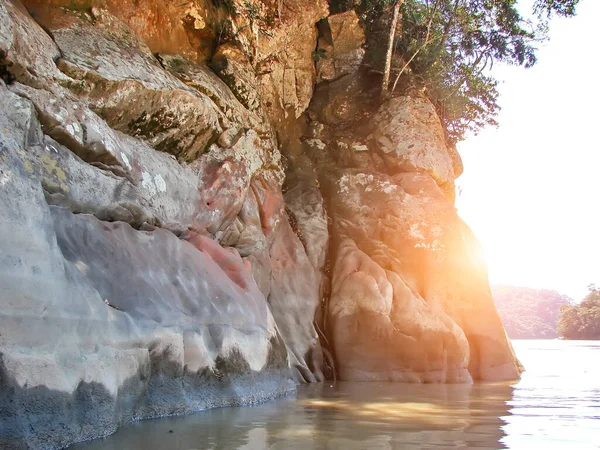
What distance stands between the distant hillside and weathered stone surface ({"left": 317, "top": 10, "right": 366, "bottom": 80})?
2322 inches

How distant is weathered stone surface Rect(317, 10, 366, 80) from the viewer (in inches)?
576

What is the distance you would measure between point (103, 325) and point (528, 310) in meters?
81.5

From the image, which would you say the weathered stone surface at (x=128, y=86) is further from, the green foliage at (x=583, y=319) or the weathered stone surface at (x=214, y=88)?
the green foliage at (x=583, y=319)

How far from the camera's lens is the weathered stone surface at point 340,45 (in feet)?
48.0

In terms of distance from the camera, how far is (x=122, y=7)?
29.5ft

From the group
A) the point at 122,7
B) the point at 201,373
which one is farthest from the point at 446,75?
the point at 201,373

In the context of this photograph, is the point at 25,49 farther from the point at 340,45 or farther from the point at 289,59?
the point at 340,45

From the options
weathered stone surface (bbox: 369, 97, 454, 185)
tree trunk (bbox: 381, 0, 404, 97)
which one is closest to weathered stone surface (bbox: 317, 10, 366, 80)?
tree trunk (bbox: 381, 0, 404, 97)

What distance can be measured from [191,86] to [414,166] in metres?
5.93

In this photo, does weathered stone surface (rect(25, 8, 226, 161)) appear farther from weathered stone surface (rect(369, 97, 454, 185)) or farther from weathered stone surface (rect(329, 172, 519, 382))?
weathered stone surface (rect(369, 97, 454, 185))

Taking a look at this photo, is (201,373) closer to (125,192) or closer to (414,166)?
(125,192)

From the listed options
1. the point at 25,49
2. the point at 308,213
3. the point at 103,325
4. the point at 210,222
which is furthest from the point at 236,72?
the point at 103,325

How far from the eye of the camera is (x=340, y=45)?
14797mm

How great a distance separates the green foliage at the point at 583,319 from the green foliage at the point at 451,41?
46143 millimetres
